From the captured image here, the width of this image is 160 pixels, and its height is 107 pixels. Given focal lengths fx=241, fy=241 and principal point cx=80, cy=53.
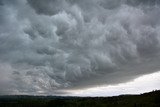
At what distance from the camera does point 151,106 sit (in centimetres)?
11681

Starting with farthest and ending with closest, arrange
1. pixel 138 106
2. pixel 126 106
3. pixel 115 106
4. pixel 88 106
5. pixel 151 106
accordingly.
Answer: pixel 88 106
pixel 115 106
pixel 126 106
pixel 138 106
pixel 151 106

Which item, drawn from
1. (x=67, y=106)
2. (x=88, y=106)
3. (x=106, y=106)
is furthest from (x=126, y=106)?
(x=67, y=106)

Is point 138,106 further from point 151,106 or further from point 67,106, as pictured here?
point 67,106

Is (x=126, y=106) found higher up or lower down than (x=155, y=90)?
lower down

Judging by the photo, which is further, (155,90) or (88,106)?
(88,106)

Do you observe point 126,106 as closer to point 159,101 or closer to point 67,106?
point 159,101

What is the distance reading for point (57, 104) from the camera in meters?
192

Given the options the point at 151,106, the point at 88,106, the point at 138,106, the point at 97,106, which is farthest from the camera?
the point at 88,106

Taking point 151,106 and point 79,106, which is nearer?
point 151,106

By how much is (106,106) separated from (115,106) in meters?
10.7

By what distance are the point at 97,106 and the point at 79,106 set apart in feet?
74.1

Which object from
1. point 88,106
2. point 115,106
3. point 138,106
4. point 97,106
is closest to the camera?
point 138,106

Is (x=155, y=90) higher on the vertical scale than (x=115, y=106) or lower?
higher

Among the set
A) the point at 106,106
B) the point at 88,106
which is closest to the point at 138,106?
the point at 106,106
